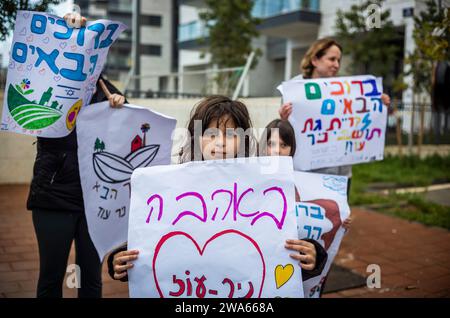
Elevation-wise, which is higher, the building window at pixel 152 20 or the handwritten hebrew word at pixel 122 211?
the building window at pixel 152 20

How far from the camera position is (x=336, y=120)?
123 inches

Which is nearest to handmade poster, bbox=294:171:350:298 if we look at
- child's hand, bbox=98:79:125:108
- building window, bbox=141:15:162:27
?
child's hand, bbox=98:79:125:108

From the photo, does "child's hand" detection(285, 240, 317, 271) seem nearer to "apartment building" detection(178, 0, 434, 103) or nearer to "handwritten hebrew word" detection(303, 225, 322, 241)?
"handwritten hebrew word" detection(303, 225, 322, 241)

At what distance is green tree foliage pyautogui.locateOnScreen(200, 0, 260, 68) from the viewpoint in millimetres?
13742

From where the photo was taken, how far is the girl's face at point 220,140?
5.38ft

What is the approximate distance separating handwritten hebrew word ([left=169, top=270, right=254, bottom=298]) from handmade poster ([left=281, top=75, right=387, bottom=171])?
1.57 meters

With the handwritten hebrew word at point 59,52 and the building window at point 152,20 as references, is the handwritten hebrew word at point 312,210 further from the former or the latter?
the building window at point 152,20

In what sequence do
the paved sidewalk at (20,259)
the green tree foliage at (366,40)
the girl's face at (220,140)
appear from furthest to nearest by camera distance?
the green tree foliage at (366,40) → the paved sidewalk at (20,259) → the girl's face at (220,140)

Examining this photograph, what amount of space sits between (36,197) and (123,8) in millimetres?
43761

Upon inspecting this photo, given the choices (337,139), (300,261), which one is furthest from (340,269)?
(300,261)

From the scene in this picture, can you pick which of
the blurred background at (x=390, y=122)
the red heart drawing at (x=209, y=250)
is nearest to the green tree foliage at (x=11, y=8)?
the blurred background at (x=390, y=122)

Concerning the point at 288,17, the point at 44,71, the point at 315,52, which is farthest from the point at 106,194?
the point at 288,17

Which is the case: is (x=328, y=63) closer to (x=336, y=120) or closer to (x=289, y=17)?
(x=336, y=120)

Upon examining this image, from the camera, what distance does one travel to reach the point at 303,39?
18.6 meters
